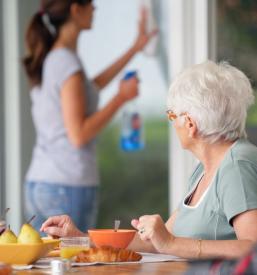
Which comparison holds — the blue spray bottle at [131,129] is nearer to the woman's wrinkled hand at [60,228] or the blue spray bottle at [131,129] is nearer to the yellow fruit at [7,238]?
the woman's wrinkled hand at [60,228]

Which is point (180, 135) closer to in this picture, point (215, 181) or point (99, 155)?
point (215, 181)

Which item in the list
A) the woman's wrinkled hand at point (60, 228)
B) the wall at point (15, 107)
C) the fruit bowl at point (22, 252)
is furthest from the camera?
the wall at point (15, 107)

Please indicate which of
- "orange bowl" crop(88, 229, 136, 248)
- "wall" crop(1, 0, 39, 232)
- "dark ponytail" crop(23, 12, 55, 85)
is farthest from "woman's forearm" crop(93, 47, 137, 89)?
"orange bowl" crop(88, 229, 136, 248)

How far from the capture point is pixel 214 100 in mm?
2781

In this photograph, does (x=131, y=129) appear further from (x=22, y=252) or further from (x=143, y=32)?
(x=22, y=252)

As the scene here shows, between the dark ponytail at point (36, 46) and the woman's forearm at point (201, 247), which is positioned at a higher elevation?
the dark ponytail at point (36, 46)

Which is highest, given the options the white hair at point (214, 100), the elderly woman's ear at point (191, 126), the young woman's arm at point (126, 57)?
the young woman's arm at point (126, 57)

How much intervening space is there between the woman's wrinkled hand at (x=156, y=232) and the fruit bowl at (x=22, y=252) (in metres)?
0.27

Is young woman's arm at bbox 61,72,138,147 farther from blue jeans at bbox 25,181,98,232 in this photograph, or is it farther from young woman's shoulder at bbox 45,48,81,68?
blue jeans at bbox 25,181,98,232

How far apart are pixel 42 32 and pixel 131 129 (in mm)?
791

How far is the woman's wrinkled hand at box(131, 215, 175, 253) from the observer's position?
253cm

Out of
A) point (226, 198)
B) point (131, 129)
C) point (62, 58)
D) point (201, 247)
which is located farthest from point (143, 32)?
point (201, 247)

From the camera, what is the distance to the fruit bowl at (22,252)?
2.51m

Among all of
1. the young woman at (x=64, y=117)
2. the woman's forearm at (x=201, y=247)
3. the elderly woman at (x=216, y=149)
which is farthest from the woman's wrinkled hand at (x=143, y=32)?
the woman's forearm at (x=201, y=247)
